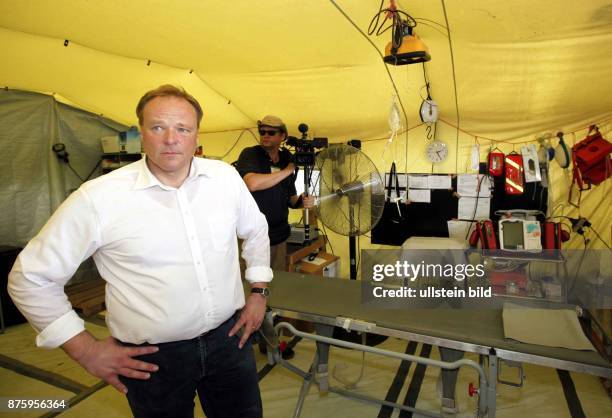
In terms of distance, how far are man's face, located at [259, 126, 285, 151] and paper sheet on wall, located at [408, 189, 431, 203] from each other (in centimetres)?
193

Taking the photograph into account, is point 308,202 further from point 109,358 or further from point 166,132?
point 109,358

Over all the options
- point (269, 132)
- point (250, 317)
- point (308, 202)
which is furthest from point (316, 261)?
point (250, 317)

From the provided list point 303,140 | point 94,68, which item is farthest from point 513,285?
point 94,68

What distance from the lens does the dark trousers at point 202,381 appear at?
1.11 m

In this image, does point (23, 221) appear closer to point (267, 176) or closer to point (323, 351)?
point (267, 176)

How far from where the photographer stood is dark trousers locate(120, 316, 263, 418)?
43.9 inches

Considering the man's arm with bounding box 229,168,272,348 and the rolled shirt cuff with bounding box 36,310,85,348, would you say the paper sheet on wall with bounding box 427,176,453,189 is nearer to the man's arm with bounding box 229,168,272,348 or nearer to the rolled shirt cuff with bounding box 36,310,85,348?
the man's arm with bounding box 229,168,272,348

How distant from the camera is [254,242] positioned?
4.61 ft

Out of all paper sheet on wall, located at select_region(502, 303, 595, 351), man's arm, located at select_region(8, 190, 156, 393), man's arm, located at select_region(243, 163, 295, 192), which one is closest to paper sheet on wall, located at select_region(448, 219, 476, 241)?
paper sheet on wall, located at select_region(502, 303, 595, 351)

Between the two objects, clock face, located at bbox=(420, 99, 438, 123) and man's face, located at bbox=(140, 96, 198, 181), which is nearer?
man's face, located at bbox=(140, 96, 198, 181)

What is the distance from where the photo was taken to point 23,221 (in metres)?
4.03

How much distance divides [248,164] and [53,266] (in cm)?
148

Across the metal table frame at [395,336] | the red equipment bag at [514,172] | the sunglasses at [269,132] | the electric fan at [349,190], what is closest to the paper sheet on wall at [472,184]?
the red equipment bag at [514,172]

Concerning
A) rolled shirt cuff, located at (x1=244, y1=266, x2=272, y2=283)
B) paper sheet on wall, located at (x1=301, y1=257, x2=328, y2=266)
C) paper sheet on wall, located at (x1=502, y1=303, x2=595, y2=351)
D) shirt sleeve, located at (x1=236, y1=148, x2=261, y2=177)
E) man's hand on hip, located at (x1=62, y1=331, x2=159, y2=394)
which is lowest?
paper sheet on wall, located at (x1=301, y1=257, x2=328, y2=266)
